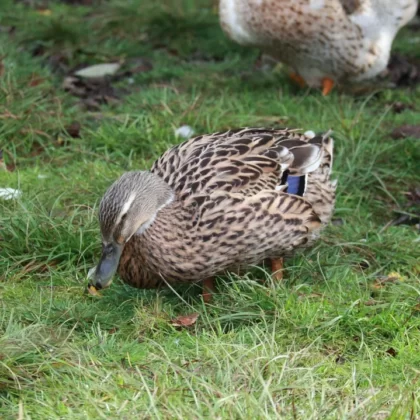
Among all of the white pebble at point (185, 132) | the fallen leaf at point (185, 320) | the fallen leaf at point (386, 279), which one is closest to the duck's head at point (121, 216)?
the fallen leaf at point (185, 320)

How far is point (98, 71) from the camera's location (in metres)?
8.30

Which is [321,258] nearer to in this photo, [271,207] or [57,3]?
[271,207]

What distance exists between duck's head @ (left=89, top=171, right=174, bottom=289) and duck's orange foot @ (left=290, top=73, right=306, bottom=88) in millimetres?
3651

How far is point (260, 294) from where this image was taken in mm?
4582

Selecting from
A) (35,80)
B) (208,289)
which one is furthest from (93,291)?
(35,80)

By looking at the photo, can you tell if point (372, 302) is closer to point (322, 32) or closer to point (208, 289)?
point (208, 289)

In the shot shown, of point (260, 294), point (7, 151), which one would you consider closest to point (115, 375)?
point (260, 294)

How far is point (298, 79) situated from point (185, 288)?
3564 mm

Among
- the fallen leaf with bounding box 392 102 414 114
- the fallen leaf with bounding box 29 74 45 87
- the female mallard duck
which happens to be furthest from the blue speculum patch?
the fallen leaf with bounding box 29 74 45 87

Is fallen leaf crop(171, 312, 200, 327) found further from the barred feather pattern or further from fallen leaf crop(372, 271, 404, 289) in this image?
fallen leaf crop(372, 271, 404, 289)

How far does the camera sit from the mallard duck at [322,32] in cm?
763

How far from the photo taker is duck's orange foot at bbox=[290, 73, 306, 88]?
8090mm

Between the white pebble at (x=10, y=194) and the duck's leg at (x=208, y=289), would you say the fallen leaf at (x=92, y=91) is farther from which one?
the duck's leg at (x=208, y=289)

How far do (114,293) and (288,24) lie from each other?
3.41 m
